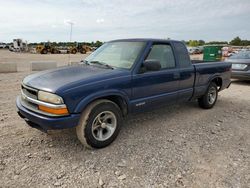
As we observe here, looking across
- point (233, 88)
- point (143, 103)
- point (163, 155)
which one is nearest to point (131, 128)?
point (143, 103)

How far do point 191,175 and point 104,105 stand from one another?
1.59 metres

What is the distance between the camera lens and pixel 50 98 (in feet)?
9.81

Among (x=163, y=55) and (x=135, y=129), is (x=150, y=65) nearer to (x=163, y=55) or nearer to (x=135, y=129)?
(x=163, y=55)

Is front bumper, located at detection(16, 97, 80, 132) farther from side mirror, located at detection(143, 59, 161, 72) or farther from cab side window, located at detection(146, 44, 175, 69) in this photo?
cab side window, located at detection(146, 44, 175, 69)

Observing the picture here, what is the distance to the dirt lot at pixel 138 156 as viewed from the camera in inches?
109

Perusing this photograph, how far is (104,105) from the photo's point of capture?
133 inches

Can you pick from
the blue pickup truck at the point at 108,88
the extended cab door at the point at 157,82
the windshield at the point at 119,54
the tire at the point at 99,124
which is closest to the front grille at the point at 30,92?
the blue pickup truck at the point at 108,88

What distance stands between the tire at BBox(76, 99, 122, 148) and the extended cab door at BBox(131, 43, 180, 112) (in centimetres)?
45

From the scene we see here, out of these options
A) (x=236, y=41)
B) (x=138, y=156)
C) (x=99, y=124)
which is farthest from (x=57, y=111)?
(x=236, y=41)

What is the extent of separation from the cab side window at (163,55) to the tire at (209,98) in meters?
1.68

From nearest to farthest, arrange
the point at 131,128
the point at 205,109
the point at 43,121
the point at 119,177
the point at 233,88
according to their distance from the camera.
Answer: the point at 119,177
the point at 43,121
the point at 131,128
the point at 205,109
the point at 233,88

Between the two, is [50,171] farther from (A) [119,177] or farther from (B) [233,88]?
(B) [233,88]

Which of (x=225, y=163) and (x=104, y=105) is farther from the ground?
(x=104, y=105)

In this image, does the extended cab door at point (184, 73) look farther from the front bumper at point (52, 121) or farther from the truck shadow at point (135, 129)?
the front bumper at point (52, 121)
